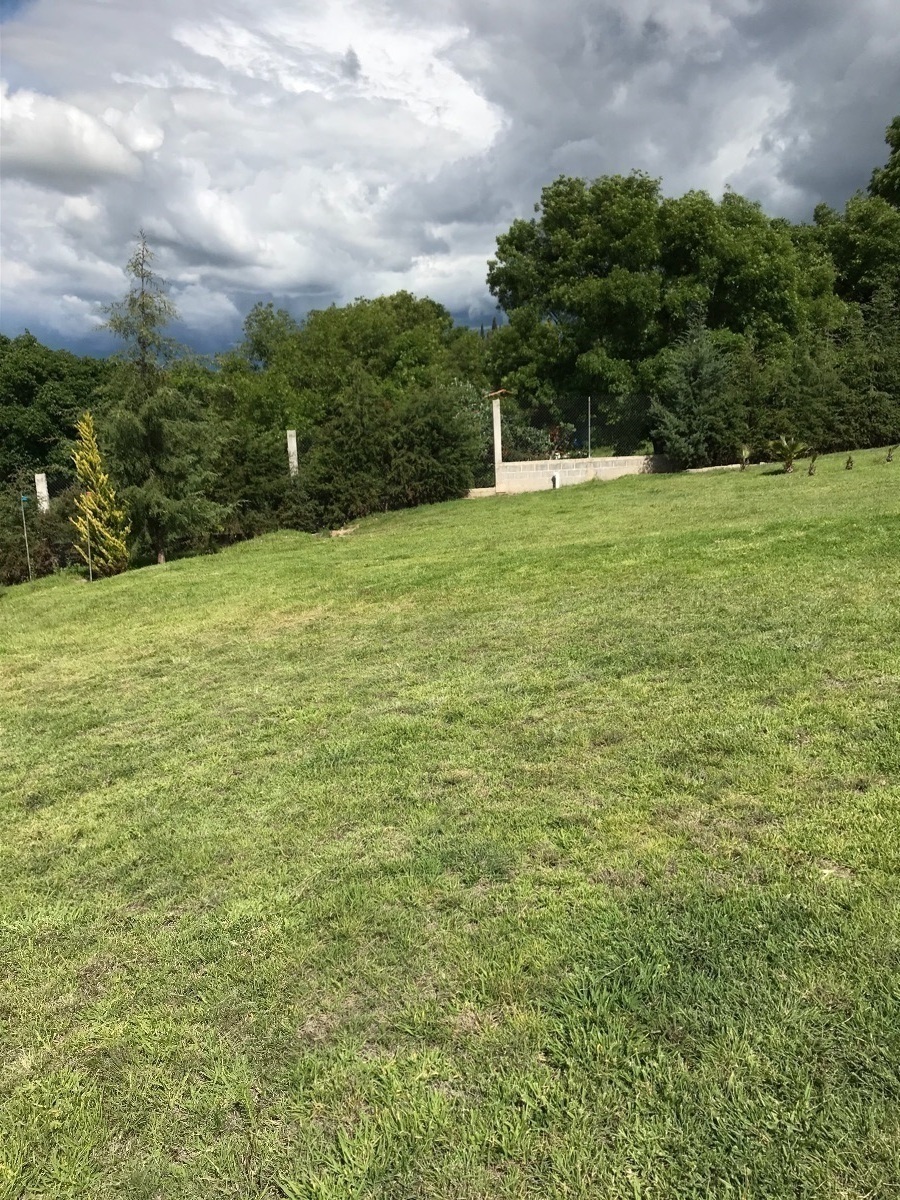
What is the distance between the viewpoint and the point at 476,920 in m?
2.22

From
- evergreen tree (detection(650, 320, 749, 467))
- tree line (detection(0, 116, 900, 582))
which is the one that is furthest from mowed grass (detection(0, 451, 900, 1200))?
evergreen tree (detection(650, 320, 749, 467))

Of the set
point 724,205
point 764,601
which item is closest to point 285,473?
point 764,601

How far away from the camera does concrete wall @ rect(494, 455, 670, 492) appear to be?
61.2ft

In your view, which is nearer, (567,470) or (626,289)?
(567,470)

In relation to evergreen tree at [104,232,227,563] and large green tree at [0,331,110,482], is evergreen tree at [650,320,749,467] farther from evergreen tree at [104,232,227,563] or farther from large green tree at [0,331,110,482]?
large green tree at [0,331,110,482]

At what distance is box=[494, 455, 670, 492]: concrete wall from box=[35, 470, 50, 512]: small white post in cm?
1017

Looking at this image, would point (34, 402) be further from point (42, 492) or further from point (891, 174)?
point (891, 174)

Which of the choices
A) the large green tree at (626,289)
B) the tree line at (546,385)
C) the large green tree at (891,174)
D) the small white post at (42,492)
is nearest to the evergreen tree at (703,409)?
the tree line at (546,385)

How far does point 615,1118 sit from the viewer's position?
1.56 m

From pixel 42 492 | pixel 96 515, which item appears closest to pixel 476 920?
pixel 96 515

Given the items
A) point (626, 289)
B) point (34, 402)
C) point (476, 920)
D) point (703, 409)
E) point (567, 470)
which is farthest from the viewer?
point (34, 402)

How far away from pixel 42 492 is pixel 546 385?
589 inches

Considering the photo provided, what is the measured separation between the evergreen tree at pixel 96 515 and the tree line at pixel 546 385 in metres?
0.04

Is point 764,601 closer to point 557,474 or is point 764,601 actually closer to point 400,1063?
point 400,1063
